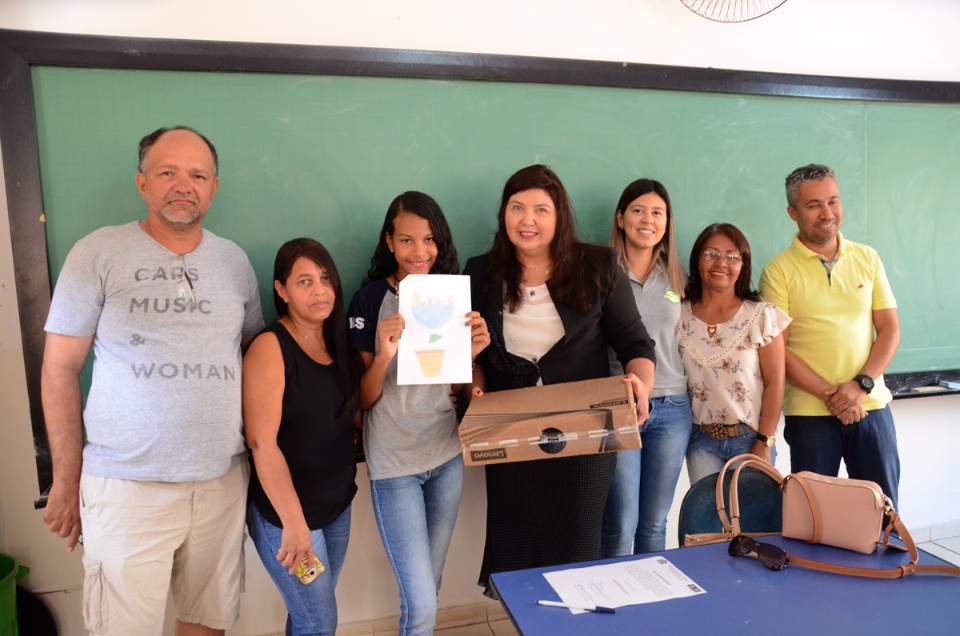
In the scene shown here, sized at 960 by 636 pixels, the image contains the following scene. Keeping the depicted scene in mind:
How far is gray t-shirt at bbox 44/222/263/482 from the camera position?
5.11 feet

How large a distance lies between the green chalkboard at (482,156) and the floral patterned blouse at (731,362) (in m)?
0.52

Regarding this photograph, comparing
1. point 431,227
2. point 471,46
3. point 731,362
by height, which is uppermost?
point 471,46

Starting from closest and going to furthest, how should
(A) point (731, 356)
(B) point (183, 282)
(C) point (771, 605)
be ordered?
(C) point (771, 605) → (B) point (183, 282) → (A) point (731, 356)

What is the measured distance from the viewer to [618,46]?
2402 mm

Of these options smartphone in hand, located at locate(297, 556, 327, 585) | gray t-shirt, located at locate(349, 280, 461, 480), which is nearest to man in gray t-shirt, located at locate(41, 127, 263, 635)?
smartphone in hand, located at locate(297, 556, 327, 585)

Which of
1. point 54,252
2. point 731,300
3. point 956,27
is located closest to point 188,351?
point 54,252

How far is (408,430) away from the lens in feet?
5.91

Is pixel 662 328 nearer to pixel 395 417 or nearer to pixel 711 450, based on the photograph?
pixel 711 450

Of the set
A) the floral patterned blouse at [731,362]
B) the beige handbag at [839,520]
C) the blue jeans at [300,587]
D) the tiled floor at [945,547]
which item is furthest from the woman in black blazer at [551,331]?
the tiled floor at [945,547]

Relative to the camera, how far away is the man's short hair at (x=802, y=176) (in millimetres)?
2328

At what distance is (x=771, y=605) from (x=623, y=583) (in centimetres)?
27

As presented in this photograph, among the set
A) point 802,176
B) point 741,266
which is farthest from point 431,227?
point 802,176

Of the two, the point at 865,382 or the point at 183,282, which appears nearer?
the point at 183,282

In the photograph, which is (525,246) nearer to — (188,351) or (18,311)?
(188,351)
